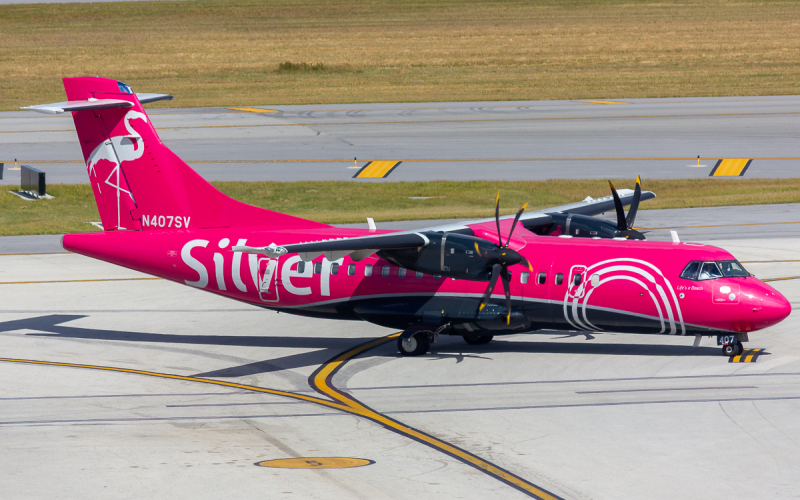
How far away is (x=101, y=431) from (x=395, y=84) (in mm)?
65587

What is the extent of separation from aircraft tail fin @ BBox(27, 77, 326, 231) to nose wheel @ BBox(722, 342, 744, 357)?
11.2 m

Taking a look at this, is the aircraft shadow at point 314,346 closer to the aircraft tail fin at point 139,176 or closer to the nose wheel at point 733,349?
the nose wheel at point 733,349

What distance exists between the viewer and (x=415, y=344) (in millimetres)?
23359

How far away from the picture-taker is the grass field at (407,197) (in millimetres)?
43750

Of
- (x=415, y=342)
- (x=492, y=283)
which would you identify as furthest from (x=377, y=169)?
(x=492, y=283)

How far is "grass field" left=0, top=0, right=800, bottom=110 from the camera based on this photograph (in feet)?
252

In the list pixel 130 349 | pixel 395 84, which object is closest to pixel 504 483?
pixel 130 349

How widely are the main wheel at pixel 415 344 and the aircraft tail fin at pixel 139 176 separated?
4.27 m

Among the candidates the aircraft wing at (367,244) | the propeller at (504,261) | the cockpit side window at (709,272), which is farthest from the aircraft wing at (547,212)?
the cockpit side window at (709,272)

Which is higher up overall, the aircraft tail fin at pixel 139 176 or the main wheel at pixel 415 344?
the aircraft tail fin at pixel 139 176

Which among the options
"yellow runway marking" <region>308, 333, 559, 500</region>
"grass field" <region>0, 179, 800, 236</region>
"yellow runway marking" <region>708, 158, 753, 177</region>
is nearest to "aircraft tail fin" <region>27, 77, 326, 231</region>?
"yellow runway marking" <region>308, 333, 559, 500</region>

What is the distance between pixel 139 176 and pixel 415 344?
372 inches

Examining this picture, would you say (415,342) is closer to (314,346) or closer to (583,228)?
(314,346)

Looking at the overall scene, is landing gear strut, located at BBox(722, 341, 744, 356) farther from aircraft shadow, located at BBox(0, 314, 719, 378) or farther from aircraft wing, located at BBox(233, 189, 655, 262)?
aircraft wing, located at BBox(233, 189, 655, 262)
